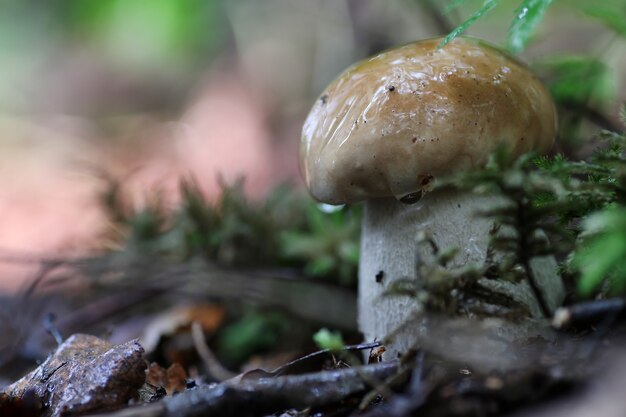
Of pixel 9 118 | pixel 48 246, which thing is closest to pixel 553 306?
pixel 48 246

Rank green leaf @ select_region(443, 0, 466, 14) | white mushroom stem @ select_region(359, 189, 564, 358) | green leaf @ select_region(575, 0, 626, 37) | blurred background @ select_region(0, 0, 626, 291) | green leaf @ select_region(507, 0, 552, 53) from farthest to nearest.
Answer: blurred background @ select_region(0, 0, 626, 291)
green leaf @ select_region(575, 0, 626, 37)
white mushroom stem @ select_region(359, 189, 564, 358)
green leaf @ select_region(443, 0, 466, 14)
green leaf @ select_region(507, 0, 552, 53)

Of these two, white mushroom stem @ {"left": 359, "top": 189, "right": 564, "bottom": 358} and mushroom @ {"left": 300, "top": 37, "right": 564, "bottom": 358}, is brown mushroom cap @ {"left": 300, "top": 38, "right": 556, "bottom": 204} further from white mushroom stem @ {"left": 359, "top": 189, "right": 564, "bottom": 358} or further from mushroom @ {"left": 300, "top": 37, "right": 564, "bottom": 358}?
white mushroom stem @ {"left": 359, "top": 189, "right": 564, "bottom": 358}

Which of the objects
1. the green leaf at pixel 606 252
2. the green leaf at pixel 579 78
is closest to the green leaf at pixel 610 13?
the green leaf at pixel 579 78

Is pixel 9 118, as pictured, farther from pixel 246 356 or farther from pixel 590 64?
pixel 590 64

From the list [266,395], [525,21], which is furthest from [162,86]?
[266,395]

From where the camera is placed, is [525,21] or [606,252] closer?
[606,252]

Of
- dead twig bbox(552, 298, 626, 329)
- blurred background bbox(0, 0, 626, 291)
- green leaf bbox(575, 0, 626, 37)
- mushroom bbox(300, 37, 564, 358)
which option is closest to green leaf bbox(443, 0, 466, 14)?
mushroom bbox(300, 37, 564, 358)

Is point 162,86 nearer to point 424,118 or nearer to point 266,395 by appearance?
point 424,118

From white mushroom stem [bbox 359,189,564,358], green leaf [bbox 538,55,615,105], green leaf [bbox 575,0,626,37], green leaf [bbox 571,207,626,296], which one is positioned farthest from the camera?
green leaf [bbox 538,55,615,105]
